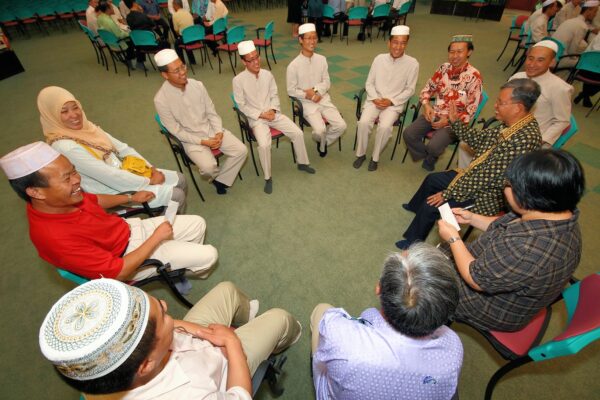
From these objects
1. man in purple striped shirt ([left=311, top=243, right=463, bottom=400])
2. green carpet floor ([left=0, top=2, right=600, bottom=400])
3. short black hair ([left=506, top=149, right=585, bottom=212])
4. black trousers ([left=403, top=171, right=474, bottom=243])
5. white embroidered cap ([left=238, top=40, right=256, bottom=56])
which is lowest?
green carpet floor ([left=0, top=2, right=600, bottom=400])

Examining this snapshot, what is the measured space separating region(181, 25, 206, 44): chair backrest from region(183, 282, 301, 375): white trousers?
19.1ft

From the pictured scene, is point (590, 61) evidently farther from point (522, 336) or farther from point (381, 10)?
point (381, 10)

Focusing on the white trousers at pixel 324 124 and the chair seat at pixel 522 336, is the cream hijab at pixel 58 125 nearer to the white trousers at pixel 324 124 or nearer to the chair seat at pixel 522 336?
the white trousers at pixel 324 124

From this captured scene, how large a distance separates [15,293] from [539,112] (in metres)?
5.04

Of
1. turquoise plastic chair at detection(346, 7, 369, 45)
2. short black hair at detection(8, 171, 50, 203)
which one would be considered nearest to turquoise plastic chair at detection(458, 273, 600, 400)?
short black hair at detection(8, 171, 50, 203)

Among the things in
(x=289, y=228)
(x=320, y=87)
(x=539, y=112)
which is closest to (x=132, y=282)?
(x=289, y=228)

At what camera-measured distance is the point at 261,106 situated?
332 cm

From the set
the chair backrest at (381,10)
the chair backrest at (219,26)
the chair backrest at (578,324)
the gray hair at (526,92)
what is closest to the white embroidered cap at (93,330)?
the chair backrest at (578,324)

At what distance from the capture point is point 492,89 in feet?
16.8

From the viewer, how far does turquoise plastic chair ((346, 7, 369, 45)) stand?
729 cm

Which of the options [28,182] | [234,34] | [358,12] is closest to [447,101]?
[28,182]

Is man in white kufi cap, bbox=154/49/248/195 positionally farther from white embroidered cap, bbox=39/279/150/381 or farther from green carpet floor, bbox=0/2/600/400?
white embroidered cap, bbox=39/279/150/381

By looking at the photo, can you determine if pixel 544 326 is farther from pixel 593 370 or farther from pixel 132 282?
pixel 132 282

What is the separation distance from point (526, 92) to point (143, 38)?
653cm
